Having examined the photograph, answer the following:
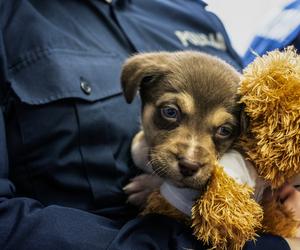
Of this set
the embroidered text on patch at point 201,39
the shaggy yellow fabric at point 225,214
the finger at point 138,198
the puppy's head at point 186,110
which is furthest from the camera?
the embroidered text on patch at point 201,39

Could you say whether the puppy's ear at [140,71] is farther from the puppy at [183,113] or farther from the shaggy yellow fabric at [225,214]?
the shaggy yellow fabric at [225,214]

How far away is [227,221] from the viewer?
41.4 inches

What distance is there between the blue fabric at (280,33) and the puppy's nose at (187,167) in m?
1.05

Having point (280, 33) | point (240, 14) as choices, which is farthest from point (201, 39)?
point (240, 14)

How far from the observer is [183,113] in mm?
1279

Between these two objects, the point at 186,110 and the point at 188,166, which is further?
the point at 186,110

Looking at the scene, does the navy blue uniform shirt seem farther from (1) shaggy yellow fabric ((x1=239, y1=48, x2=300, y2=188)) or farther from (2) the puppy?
(1) shaggy yellow fabric ((x1=239, y1=48, x2=300, y2=188))

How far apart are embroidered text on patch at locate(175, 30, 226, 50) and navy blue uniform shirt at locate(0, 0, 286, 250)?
41cm

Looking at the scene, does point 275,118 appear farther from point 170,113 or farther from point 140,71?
point 140,71

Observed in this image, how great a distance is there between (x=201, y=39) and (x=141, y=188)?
85cm

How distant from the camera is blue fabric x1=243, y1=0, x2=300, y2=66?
6.89ft

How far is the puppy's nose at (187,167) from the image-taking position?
1.14 metres

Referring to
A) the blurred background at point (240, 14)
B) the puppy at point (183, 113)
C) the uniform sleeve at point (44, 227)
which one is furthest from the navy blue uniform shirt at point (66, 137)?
the blurred background at point (240, 14)

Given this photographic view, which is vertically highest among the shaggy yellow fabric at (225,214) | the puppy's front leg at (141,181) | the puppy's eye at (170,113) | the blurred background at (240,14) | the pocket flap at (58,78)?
the pocket flap at (58,78)
